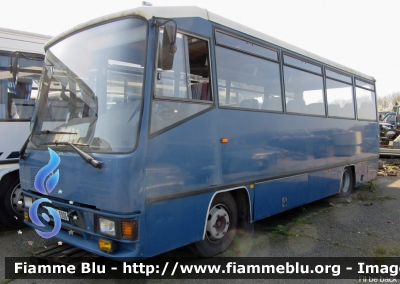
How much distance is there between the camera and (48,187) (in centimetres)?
409

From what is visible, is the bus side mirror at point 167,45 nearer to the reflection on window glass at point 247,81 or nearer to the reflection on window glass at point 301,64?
the reflection on window glass at point 247,81

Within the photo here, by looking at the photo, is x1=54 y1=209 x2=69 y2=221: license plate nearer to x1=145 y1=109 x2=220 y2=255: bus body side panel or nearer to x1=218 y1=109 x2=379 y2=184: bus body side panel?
x1=145 y1=109 x2=220 y2=255: bus body side panel

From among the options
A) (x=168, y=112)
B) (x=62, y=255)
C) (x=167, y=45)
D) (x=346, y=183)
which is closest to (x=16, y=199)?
(x=62, y=255)

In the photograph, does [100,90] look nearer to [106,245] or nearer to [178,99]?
[178,99]

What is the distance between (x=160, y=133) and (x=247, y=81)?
213 cm

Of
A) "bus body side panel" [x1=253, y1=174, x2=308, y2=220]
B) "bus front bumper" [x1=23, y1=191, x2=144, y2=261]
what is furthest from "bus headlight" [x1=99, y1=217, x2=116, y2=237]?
"bus body side panel" [x1=253, y1=174, x2=308, y2=220]

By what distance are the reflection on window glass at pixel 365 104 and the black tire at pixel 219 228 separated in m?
5.76

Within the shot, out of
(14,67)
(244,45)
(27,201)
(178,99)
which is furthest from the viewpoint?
(14,67)

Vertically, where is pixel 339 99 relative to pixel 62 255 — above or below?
above

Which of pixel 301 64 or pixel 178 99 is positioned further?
pixel 301 64

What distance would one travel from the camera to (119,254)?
351 centimetres

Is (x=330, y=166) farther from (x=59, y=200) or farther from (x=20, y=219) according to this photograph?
(x=20, y=219)

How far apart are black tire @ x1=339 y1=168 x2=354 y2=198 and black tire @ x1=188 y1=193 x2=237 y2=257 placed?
4.63 metres

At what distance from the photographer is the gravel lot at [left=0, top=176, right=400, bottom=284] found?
4941 mm
